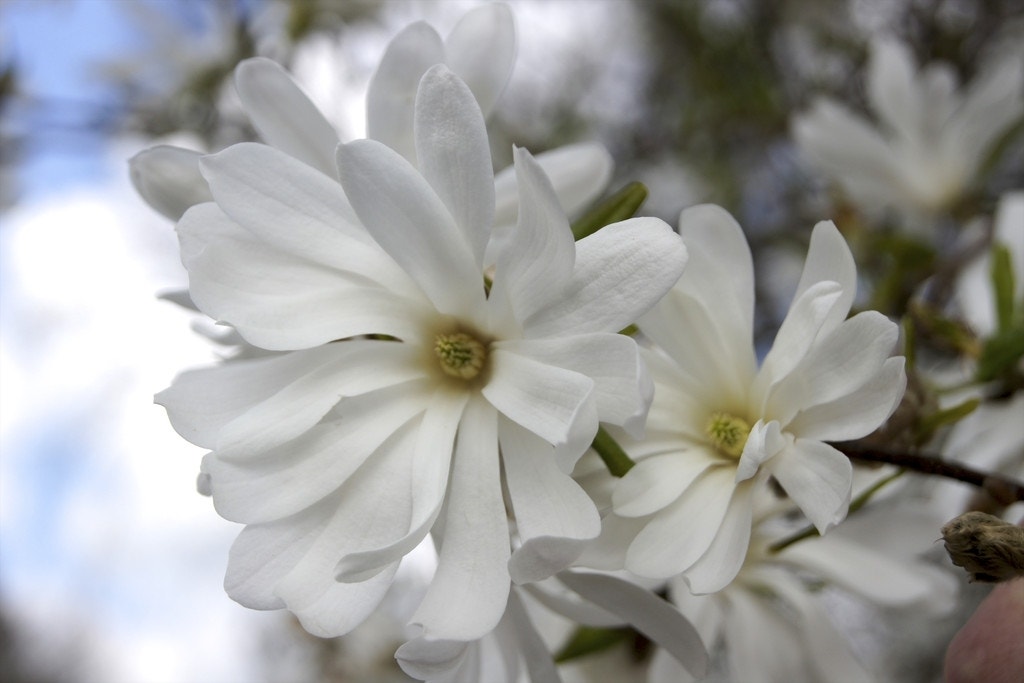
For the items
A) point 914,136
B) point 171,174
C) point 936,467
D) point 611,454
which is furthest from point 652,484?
point 914,136

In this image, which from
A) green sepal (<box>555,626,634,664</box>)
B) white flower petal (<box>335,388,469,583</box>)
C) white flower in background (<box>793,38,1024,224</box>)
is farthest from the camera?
white flower in background (<box>793,38,1024,224</box>)

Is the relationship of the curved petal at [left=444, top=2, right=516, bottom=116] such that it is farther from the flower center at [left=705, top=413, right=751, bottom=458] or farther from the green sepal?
the green sepal

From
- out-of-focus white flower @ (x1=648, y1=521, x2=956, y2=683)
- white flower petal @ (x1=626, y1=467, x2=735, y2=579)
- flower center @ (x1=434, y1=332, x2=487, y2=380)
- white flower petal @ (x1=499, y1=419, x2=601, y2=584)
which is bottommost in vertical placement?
out-of-focus white flower @ (x1=648, y1=521, x2=956, y2=683)

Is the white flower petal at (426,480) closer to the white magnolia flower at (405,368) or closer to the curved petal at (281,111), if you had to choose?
the white magnolia flower at (405,368)

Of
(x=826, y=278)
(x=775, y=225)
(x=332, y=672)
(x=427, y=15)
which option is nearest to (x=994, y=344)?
(x=826, y=278)

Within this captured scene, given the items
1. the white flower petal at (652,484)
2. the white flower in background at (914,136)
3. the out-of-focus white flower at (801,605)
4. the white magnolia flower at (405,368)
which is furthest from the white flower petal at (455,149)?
the white flower in background at (914,136)

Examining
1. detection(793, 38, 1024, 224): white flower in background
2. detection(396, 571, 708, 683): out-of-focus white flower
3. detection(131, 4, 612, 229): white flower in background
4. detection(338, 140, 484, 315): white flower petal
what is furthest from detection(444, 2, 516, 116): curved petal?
detection(793, 38, 1024, 224): white flower in background

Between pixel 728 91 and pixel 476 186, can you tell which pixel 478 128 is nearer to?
pixel 476 186

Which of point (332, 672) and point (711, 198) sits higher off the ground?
point (711, 198)
